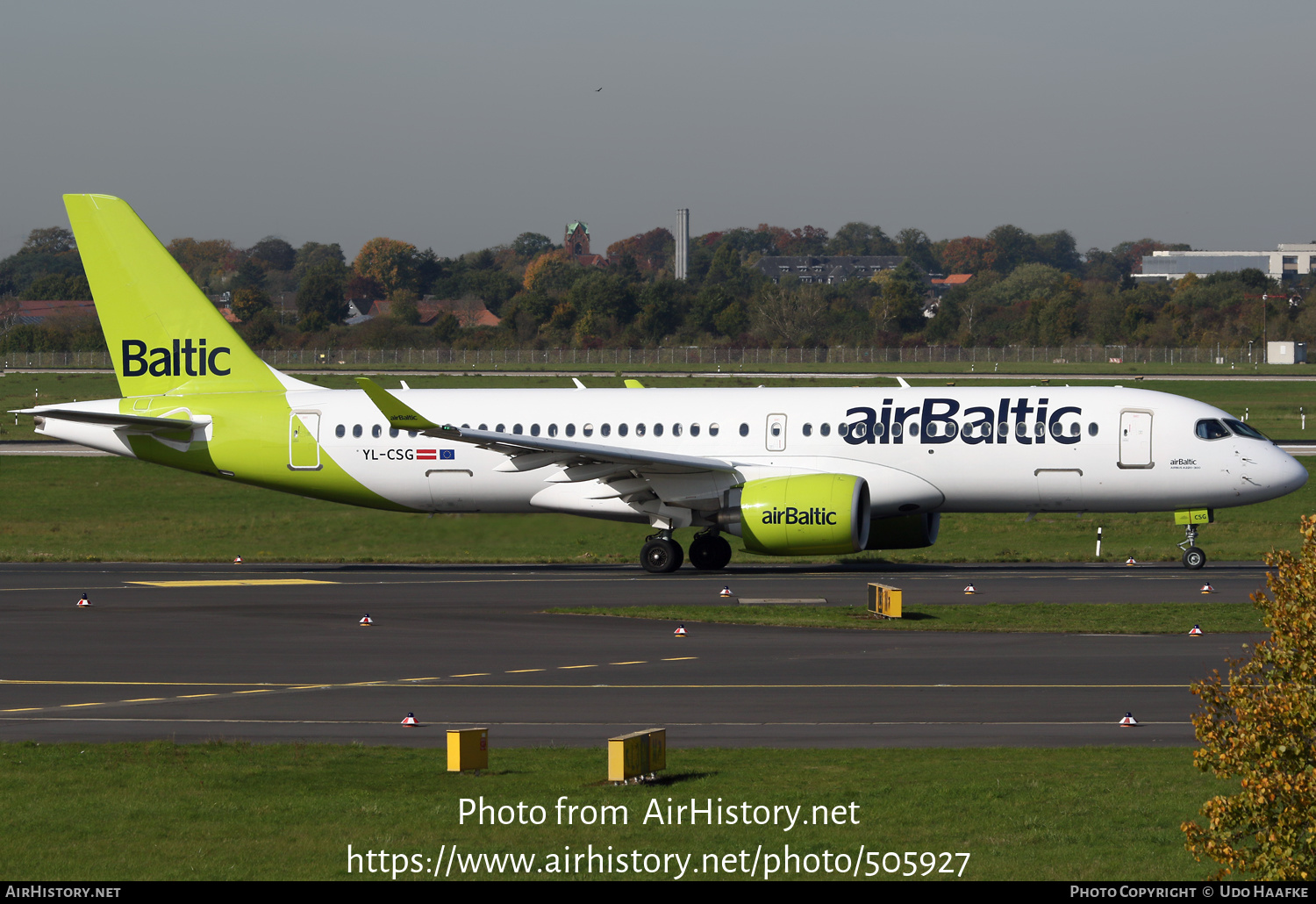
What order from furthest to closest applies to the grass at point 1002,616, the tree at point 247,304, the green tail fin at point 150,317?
1. the tree at point 247,304
2. the green tail fin at point 150,317
3. the grass at point 1002,616

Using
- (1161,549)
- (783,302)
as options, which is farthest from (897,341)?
(1161,549)

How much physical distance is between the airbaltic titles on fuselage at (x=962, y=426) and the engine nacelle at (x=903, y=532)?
2.05 m

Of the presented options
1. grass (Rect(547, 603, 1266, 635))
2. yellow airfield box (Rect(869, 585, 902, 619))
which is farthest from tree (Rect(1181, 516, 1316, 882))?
yellow airfield box (Rect(869, 585, 902, 619))

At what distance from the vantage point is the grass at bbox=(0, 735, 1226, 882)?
12141mm

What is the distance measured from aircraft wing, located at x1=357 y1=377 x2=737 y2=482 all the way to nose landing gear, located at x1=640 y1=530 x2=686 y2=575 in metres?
2.04

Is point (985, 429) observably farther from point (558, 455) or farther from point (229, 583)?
point (229, 583)

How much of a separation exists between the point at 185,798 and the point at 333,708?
5.71 meters

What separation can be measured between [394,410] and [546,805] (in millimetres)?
21504

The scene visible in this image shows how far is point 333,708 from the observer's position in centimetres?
2014

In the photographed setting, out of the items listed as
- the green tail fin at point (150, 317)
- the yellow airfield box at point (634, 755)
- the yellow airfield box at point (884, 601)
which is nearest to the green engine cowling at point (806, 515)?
the yellow airfield box at point (884, 601)

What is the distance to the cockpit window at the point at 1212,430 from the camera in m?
35.6

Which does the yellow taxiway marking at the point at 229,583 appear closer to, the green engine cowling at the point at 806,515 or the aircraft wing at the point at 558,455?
the aircraft wing at the point at 558,455

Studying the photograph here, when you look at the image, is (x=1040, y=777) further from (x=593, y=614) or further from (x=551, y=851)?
(x=593, y=614)

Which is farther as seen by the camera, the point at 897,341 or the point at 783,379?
the point at 897,341
